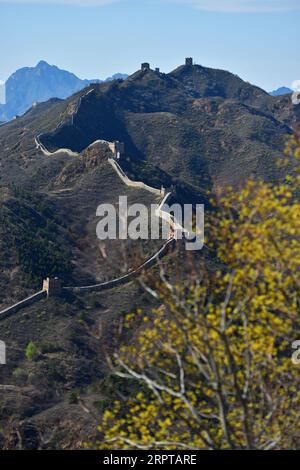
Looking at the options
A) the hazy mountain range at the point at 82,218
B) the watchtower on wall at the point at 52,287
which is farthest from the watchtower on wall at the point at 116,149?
the watchtower on wall at the point at 52,287

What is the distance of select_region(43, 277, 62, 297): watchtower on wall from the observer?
65375mm

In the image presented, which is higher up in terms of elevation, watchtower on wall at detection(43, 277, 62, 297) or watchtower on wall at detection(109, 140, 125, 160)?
watchtower on wall at detection(109, 140, 125, 160)

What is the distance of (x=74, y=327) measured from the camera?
6209 centimetres

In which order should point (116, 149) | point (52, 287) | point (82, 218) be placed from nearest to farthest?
point (52, 287), point (82, 218), point (116, 149)

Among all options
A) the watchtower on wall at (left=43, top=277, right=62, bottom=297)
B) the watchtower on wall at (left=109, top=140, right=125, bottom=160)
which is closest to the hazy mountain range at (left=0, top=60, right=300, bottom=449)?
the watchtower on wall at (left=43, top=277, right=62, bottom=297)

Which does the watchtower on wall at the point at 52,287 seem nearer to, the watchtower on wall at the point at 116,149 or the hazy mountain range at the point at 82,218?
the hazy mountain range at the point at 82,218

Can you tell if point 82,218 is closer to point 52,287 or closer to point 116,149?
point 116,149

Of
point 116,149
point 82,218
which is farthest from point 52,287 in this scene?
point 116,149

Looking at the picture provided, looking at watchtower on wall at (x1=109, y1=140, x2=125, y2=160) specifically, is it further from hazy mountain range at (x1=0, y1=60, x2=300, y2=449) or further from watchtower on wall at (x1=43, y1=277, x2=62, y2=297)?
watchtower on wall at (x1=43, y1=277, x2=62, y2=297)

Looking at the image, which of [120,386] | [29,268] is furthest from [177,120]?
[120,386]

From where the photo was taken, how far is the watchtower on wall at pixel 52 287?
65.4 metres

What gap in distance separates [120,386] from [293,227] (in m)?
33.8

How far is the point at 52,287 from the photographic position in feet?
215
